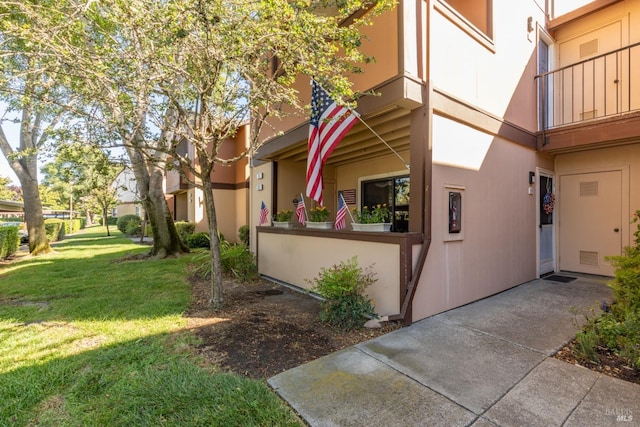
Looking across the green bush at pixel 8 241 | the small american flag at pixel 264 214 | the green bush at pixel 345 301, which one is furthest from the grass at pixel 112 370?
the green bush at pixel 8 241

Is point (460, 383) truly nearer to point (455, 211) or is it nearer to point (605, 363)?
point (605, 363)

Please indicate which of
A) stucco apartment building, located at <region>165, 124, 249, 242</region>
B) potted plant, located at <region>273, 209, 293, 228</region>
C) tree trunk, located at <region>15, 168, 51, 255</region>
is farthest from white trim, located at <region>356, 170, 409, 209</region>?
tree trunk, located at <region>15, 168, 51, 255</region>

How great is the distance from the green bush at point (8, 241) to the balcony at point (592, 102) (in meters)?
16.7

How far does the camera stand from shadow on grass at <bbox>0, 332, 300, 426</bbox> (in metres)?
2.32

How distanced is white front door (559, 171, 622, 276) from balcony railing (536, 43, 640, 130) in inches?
54.5

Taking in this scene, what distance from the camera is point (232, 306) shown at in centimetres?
514

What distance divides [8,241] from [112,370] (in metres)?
12.1

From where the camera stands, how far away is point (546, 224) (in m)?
7.02

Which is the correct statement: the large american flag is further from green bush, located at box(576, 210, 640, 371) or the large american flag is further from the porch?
green bush, located at box(576, 210, 640, 371)

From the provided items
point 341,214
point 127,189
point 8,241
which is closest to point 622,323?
point 341,214

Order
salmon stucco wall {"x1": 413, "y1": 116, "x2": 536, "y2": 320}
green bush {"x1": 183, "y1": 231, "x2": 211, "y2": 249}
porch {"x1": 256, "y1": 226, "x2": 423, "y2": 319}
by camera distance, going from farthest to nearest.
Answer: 1. green bush {"x1": 183, "y1": 231, "x2": 211, "y2": 249}
2. salmon stucco wall {"x1": 413, "y1": 116, "x2": 536, "y2": 320}
3. porch {"x1": 256, "y1": 226, "x2": 423, "y2": 319}

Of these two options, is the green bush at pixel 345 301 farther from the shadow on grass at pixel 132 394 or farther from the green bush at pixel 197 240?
the green bush at pixel 197 240

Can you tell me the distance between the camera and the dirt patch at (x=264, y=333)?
3248mm

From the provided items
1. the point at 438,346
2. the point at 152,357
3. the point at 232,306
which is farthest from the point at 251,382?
the point at 232,306
